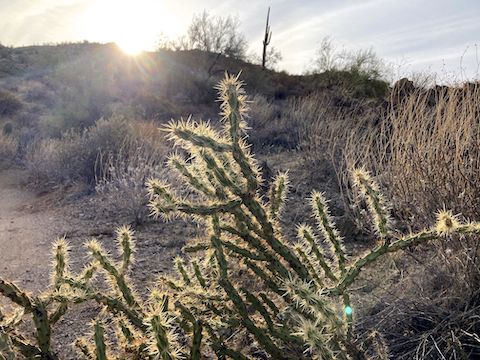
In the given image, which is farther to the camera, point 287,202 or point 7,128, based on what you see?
point 7,128

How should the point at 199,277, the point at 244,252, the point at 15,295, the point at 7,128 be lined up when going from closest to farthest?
the point at 15,295 < the point at 244,252 < the point at 199,277 < the point at 7,128

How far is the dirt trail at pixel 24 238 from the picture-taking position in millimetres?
4560

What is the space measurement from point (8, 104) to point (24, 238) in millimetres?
12777

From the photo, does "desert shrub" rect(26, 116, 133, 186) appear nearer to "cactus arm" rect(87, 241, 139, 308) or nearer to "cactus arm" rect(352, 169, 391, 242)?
"cactus arm" rect(87, 241, 139, 308)

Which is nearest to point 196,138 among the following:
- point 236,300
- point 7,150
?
point 236,300

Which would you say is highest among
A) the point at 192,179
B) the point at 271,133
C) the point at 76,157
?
the point at 192,179

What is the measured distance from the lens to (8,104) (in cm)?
1686

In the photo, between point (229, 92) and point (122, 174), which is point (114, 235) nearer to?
point (122, 174)

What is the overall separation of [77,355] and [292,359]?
5.82 feet

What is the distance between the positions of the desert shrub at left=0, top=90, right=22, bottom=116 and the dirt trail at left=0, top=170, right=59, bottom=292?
8761mm

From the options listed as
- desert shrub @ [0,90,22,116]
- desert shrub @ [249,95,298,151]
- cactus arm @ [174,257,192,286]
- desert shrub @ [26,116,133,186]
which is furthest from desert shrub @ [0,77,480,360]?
desert shrub @ [0,90,22,116]

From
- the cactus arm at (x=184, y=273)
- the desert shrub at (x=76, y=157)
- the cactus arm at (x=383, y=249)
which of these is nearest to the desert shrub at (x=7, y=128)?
the desert shrub at (x=76, y=157)

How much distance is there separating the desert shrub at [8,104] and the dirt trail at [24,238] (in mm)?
8761

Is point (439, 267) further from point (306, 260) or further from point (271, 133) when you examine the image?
point (271, 133)
